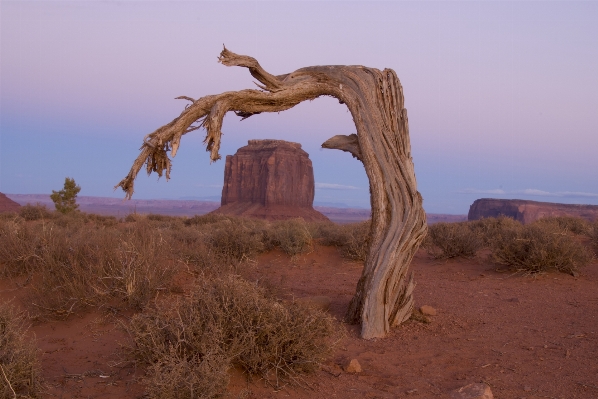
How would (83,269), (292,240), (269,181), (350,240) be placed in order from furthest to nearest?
(269,181), (292,240), (350,240), (83,269)

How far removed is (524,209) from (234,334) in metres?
50.8

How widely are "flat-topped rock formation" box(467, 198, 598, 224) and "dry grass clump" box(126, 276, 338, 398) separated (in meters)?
45.5

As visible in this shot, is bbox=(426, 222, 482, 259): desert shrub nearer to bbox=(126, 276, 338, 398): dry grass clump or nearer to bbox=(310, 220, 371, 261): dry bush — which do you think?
bbox=(310, 220, 371, 261): dry bush

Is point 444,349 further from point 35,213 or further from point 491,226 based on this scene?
point 35,213

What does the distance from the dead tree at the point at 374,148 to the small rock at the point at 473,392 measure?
76.2 inches

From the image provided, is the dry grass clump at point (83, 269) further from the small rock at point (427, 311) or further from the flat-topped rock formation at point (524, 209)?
the flat-topped rock formation at point (524, 209)

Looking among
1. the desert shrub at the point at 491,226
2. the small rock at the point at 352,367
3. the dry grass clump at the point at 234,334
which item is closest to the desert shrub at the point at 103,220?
the desert shrub at the point at 491,226

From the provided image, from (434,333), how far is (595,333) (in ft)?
6.31

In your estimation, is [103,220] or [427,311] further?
[103,220]

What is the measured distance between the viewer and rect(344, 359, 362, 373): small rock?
16.0 feet

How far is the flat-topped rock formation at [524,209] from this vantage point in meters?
46.6

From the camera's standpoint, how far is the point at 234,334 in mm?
4191

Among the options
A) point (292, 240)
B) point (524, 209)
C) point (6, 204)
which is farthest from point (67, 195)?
point (524, 209)

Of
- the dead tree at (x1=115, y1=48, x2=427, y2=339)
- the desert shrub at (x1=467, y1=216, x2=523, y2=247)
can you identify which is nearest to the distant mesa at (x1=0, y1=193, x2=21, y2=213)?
the desert shrub at (x1=467, y1=216, x2=523, y2=247)
